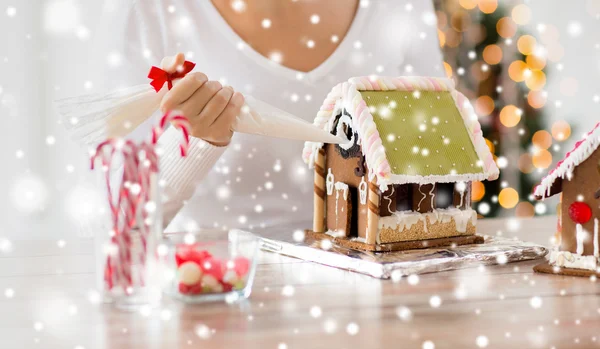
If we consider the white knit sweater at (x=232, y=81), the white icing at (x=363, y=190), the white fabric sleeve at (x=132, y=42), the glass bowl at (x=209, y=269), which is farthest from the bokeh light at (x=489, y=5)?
the glass bowl at (x=209, y=269)

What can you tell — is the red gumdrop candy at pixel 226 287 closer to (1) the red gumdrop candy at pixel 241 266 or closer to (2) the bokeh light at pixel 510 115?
(1) the red gumdrop candy at pixel 241 266

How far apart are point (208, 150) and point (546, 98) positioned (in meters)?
2.64

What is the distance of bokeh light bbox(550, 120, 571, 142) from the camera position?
11.4 feet

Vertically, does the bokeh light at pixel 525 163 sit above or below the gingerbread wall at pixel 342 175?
above

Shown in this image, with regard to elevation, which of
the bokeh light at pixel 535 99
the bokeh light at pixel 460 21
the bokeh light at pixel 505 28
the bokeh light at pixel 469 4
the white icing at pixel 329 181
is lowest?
the white icing at pixel 329 181

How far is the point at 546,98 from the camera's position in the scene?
363 cm

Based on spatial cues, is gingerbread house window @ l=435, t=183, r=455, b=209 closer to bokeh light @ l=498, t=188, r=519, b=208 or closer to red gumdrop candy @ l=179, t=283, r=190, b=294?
red gumdrop candy @ l=179, t=283, r=190, b=294

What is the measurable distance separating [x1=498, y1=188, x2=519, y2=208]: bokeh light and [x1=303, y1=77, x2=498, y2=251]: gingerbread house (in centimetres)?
229

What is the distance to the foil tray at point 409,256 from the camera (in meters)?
1.05

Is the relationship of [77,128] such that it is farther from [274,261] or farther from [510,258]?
[510,258]

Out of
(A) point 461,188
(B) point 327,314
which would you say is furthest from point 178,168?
(B) point 327,314

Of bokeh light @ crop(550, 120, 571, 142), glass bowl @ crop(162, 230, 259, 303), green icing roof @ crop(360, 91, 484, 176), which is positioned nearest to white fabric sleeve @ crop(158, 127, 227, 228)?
green icing roof @ crop(360, 91, 484, 176)

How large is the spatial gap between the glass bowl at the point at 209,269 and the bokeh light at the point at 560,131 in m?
2.90

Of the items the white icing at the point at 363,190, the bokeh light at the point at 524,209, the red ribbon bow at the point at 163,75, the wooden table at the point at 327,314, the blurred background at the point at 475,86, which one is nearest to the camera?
the wooden table at the point at 327,314
